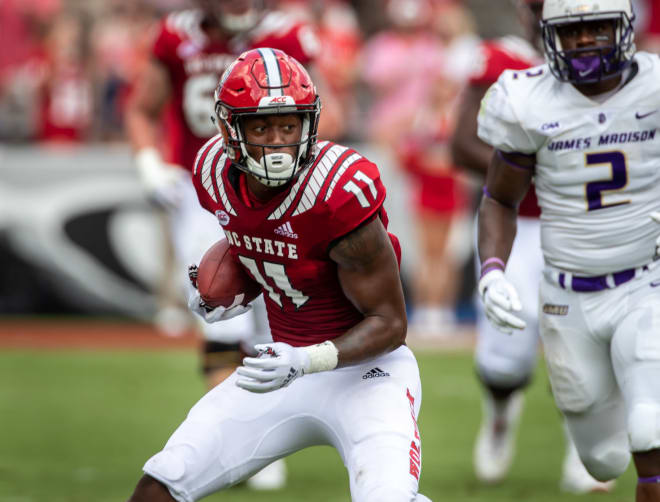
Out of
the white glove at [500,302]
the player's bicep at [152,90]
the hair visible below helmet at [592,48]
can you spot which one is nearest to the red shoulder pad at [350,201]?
the white glove at [500,302]

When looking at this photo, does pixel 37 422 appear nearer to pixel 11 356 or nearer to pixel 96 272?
pixel 11 356

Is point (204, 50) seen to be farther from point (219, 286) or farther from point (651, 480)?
point (651, 480)

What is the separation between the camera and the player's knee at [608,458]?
13.3 ft

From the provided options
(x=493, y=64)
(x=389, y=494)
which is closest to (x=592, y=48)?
(x=389, y=494)

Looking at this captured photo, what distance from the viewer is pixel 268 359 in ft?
10.6

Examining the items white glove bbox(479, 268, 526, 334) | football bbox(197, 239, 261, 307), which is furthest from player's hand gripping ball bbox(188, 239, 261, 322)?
white glove bbox(479, 268, 526, 334)

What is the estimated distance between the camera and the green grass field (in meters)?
5.26

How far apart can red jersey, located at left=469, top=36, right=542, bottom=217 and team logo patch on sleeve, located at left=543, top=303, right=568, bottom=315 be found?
130cm

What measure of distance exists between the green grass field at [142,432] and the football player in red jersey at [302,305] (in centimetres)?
155

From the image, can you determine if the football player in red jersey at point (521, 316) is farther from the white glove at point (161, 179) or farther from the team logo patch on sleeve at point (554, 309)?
the white glove at point (161, 179)

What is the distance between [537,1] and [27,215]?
5.97m

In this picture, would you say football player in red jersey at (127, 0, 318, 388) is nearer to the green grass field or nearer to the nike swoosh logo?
the green grass field

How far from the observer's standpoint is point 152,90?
5.88 metres

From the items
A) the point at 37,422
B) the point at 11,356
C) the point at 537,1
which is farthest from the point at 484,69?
the point at 11,356
